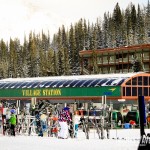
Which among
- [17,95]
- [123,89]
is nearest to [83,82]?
[123,89]

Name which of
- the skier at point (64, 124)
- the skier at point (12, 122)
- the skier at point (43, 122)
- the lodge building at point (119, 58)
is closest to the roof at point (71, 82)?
the skier at point (12, 122)

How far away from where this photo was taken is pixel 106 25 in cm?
17712

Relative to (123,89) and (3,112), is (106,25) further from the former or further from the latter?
(3,112)

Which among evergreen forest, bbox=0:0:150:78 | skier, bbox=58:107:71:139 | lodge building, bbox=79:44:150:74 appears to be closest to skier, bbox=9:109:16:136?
skier, bbox=58:107:71:139

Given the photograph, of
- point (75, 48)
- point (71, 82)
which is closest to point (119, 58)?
point (71, 82)

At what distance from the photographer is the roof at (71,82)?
166ft

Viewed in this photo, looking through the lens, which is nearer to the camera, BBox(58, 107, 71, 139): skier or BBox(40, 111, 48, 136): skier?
BBox(58, 107, 71, 139): skier

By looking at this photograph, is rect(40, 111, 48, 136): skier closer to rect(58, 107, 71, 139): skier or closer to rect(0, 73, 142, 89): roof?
rect(58, 107, 71, 139): skier

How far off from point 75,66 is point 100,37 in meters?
30.3

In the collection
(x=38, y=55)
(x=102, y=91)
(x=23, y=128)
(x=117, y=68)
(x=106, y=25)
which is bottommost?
(x=23, y=128)

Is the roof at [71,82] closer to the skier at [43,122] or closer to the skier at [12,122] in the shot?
the skier at [12,122]

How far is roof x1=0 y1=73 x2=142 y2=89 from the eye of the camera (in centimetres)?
5070

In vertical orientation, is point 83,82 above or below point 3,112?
above

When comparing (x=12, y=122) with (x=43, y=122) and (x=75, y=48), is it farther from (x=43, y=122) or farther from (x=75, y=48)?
(x=75, y=48)
